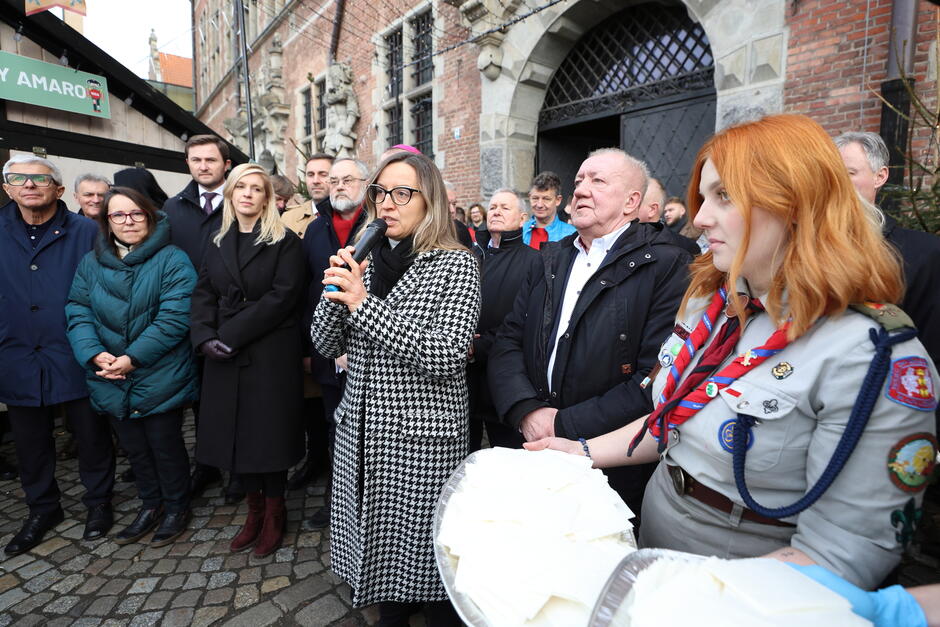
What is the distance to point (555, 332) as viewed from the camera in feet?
7.07

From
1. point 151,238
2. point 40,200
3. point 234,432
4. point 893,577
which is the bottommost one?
point 234,432

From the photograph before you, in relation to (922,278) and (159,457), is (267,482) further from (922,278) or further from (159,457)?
(922,278)

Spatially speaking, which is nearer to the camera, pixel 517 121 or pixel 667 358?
pixel 667 358

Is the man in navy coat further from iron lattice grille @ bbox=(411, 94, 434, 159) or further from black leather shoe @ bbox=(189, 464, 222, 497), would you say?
iron lattice grille @ bbox=(411, 94, 434, 159)

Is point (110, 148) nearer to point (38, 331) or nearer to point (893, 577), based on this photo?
point (38, 331)

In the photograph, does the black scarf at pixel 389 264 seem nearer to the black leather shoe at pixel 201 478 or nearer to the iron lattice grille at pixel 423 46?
the black leather shoe at pixel 201 478

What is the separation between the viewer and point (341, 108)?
12.7 meters

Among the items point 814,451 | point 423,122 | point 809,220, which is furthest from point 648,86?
point 814,451

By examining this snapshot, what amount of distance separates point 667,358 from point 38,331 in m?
→ 3.55

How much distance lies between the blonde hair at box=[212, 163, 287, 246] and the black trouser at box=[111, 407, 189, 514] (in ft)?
3.75

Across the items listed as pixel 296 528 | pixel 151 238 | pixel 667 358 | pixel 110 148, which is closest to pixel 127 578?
pixel 296 528

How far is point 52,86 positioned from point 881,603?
7.10 meters

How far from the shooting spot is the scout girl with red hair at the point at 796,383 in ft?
3.10

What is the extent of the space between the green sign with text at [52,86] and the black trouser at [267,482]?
474 centimetres
